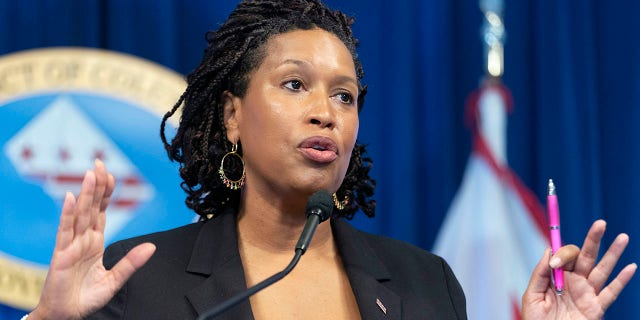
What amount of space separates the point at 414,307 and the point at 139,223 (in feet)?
3.97

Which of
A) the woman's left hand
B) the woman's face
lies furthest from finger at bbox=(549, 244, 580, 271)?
the woman's face

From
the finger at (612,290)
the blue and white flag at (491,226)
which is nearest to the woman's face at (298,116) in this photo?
the finger at (612,290)

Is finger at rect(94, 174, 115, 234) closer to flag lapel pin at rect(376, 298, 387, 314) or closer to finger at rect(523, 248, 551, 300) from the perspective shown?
flag lapel pin at rect(376, 298, 387, 314)

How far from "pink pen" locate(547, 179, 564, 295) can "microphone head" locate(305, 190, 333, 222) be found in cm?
43

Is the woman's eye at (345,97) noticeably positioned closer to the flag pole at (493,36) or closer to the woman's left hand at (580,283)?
the woman's left hand at (580,283)

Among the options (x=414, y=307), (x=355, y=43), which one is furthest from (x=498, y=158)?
(x=414, y=307)

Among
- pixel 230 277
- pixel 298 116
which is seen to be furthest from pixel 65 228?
pixel 298 116

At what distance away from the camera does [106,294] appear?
156cm

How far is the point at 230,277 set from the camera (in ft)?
6.12

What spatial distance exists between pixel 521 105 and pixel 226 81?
152 cm

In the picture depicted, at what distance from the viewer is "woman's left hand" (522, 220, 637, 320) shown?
1.69 meters

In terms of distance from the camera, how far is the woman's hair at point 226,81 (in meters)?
2.08

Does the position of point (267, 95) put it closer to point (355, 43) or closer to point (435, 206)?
point (355, 43)

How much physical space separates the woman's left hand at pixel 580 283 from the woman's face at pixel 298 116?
1.60 ft
